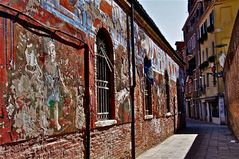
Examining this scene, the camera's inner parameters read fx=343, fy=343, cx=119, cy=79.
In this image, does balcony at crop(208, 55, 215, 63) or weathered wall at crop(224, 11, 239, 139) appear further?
balcony at crop(208, 55, 215, 63)

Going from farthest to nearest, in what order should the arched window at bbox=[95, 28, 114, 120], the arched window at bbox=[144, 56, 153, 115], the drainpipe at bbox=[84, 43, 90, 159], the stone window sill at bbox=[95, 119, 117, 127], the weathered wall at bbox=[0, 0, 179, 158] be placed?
the arched window at bbox=[144, 56, 153, 115] < the arched window at bbox=[95, 28, 114, 120] < the stone window sill at bbox=[95, 119, 117, 127] < the drainpipe at bbox=[84, 43, 90, 159] < the weathered wall at bbox=[0, 0, 179, 158]

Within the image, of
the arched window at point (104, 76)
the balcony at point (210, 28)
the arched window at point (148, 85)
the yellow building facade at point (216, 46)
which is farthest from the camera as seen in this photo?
the balcony at point (210, 28)

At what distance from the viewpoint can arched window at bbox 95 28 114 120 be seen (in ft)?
24.8

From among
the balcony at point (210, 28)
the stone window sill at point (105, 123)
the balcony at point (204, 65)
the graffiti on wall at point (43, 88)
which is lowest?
the stone window sill at point (105, 123)

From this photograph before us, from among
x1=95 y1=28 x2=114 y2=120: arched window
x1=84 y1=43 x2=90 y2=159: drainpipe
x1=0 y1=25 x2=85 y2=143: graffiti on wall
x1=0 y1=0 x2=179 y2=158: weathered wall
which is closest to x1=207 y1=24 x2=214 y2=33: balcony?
x1=0 y1=0 x2=179 y2=158: weathered wall

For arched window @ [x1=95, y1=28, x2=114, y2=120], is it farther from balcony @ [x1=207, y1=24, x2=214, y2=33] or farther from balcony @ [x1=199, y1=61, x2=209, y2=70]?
balcony @ [x1=199, y1=61, x2=209, y2=70]

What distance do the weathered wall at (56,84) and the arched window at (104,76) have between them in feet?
0.62

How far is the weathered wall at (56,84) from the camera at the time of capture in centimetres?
415

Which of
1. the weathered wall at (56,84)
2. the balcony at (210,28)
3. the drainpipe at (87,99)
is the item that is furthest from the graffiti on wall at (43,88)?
the balcony at (210,28)

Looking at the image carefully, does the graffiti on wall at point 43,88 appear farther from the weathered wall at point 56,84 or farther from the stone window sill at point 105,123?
the stone window sill at point 105,123

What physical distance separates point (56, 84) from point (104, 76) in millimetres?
2726

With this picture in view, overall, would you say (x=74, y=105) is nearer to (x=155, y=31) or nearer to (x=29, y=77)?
(x=29, y=77)

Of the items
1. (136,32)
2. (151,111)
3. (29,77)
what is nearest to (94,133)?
(29,77)

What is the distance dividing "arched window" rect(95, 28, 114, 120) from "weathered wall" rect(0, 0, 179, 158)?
0.19m
